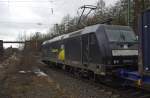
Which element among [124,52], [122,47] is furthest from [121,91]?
[122,47]

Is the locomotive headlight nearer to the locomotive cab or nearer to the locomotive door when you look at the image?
the locomotive cab

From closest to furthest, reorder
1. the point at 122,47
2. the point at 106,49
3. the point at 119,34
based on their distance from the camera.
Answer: the point at 106,49, the point at 122,47, the point at 119,34

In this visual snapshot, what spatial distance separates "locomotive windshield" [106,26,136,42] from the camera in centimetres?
1555

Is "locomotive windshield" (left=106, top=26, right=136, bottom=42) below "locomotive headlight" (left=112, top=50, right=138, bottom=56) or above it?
above

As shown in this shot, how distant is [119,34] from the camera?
15.9 meters

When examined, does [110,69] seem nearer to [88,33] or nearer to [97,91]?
[97,91]

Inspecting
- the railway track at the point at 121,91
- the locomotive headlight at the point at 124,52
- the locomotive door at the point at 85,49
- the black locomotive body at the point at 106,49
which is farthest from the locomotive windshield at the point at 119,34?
the railway track at the point at 121,91

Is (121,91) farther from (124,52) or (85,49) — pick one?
(85,49)

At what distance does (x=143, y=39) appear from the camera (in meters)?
11.0

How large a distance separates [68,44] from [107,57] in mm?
8140

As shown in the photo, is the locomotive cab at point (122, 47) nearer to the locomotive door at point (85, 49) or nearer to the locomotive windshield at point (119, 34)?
the locomotive windshield at point (119, 34)

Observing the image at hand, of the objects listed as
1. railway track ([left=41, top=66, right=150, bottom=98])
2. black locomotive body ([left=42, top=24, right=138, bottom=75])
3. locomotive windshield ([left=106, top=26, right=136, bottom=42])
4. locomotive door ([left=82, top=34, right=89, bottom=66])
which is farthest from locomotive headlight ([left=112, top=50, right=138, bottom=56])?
locomotive door ([left=82, top=34, right=89, bottom=66])

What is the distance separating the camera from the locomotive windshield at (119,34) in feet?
51.0

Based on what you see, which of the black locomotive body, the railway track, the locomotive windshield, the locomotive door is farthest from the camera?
the locomotive door
